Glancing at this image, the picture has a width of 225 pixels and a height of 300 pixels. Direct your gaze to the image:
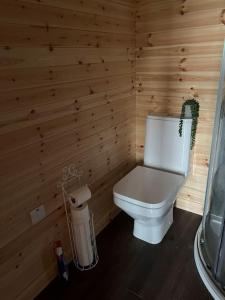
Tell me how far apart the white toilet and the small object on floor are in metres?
0.49

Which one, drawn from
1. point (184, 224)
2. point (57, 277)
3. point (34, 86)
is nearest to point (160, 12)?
point (34, 86)

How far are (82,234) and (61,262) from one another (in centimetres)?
22

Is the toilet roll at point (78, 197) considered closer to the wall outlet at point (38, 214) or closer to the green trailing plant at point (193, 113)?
the wall outlet at point (38, 214)

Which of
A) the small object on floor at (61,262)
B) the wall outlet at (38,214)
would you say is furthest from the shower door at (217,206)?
the wall outlet at (38,214)

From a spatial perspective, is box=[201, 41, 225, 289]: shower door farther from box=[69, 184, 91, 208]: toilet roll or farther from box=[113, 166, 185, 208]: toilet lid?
box=[69, 184, 91, 208]: toilet roll

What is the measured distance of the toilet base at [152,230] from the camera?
1.84 metres

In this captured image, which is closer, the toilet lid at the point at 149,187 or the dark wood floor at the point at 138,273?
the dark wood floor at the point at 138,273

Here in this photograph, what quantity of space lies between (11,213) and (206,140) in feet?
5.16

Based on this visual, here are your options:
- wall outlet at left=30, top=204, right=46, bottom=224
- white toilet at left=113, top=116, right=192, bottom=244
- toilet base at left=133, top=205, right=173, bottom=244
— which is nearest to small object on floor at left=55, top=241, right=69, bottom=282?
wall outlet at left=30, top=204, right=46, bottom=224

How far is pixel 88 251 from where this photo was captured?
5.58 feet

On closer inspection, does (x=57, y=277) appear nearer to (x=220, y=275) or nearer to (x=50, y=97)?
(x=220, y=275)

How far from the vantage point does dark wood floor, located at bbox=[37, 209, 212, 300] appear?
1539mm

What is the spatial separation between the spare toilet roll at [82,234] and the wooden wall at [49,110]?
0.12 metres

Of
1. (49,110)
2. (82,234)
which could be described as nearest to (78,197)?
(82,234)
